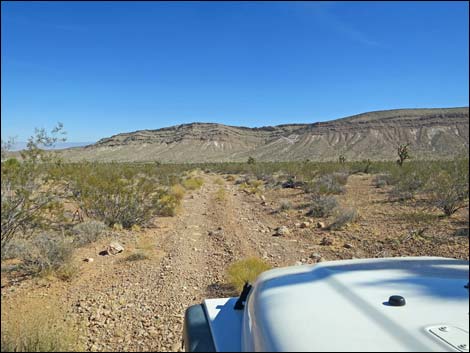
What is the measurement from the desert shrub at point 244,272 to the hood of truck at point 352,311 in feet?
10.1

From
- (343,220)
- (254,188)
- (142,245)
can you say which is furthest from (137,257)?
(254,188)

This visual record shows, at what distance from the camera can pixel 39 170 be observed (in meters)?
5.80

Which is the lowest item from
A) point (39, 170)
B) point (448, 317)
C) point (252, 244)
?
point (252, 244)

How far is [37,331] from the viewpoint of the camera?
131 inches

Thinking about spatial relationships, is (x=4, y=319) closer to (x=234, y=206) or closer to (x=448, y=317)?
(x=448, y=317)

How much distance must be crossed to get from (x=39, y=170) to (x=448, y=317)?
5.87 meters

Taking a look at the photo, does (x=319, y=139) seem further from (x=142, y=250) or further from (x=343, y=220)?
(x=142, y=250)

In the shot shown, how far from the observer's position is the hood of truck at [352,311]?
1541mm

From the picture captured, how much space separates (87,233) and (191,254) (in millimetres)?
2510

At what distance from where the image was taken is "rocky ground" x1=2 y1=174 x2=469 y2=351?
4457 millimetres

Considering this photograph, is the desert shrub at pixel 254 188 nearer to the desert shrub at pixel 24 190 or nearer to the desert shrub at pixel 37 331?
the desert shrub at pixel 24 190

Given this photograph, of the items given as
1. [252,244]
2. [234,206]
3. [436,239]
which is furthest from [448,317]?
[234,206]

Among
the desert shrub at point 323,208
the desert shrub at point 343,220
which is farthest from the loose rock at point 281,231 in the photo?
the desert shrub at point 323,208

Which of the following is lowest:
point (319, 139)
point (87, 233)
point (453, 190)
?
point (87, 233)
